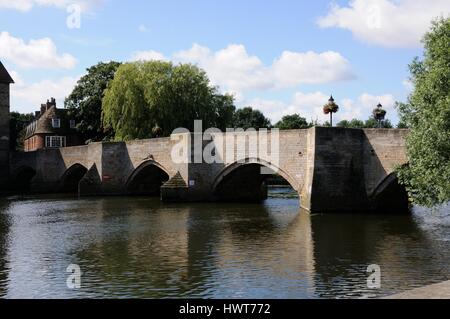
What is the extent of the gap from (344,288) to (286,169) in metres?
18.3

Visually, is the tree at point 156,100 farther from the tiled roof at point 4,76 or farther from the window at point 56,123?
the window at point 56,123

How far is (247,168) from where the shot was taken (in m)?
36.1

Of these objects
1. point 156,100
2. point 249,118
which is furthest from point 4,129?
point 249,118

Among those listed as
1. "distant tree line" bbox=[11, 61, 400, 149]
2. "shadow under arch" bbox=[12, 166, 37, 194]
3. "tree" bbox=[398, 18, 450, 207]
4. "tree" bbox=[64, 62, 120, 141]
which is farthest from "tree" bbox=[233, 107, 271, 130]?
"tree" bbox=[398, 18, 450, 207]

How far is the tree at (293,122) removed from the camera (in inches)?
3223

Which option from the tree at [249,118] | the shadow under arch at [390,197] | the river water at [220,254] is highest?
the tree at [249,118]

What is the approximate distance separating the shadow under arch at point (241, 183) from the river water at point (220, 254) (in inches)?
247

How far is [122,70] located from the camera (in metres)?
47.8

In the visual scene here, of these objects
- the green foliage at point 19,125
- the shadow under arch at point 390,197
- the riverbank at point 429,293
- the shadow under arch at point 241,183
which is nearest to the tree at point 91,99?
the shadow under arch at point 241,183

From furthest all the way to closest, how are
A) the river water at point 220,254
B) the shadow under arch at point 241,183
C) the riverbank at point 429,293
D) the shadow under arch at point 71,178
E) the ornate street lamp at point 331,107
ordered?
the shadow under arch at point 71,178, the shadow under arch at point 241,183, the ornate street lamp at point 331,107, the river water at point 220,254, the riverbank at point 429,293

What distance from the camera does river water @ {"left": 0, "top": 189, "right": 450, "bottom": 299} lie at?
42.3ft

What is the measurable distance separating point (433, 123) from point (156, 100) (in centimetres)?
3068

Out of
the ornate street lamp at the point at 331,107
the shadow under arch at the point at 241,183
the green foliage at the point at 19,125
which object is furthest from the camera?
the green foliage at the point at 19,125

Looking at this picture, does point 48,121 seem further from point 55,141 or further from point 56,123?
point 55,141
